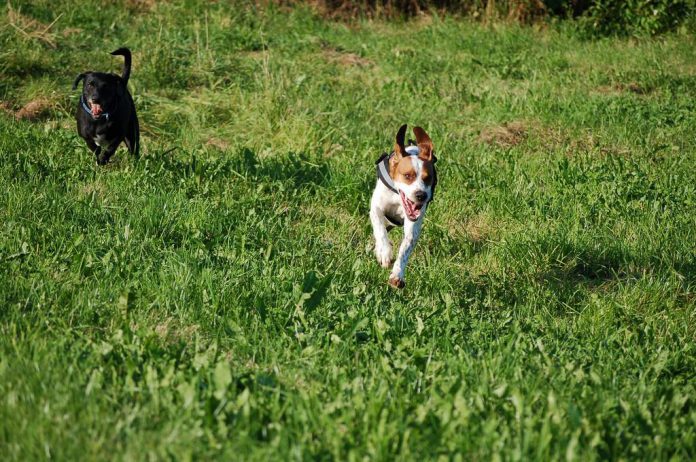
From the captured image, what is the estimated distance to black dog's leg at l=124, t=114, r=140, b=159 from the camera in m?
7.34

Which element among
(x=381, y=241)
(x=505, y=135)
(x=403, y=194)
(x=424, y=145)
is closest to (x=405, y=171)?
(x=403, y=194)

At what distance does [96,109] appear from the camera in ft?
22.7

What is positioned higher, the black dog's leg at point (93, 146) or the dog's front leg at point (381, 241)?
the black dog's leg at point (93, 146)

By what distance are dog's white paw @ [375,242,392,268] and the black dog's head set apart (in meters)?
2.86

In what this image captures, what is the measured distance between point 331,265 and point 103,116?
2.75m

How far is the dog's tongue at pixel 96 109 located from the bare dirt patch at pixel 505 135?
4.09 meters

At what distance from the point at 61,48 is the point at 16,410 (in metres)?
8.28

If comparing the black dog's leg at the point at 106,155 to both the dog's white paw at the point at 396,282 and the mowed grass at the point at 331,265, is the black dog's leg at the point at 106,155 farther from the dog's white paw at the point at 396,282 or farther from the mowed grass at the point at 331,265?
the dog's white paw at the point at 396,282

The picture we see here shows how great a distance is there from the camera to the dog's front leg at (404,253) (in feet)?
17.3

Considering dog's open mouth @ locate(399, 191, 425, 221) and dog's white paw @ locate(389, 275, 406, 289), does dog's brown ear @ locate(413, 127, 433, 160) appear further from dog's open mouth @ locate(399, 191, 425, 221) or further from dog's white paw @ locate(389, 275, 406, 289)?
dog's white paw @ locate(389, 275, 406, 289)

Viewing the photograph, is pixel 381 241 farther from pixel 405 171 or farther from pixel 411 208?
pixel 405 171

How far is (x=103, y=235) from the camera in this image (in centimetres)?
518

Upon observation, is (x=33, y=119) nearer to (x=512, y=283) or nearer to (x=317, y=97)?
(x=317, y=97)

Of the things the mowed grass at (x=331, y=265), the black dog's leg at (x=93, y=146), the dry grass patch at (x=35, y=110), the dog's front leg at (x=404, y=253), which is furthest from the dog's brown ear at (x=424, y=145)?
the dry grass patch at (x=35, y=110)
